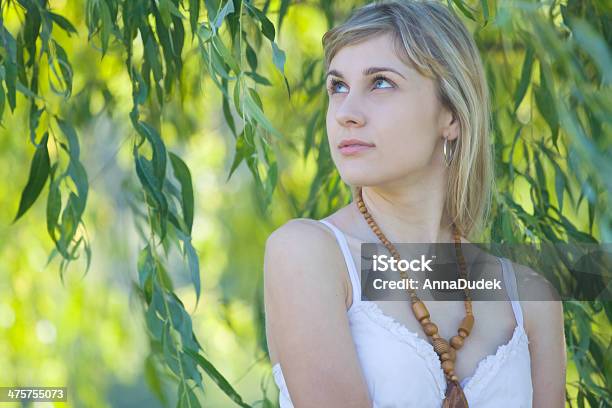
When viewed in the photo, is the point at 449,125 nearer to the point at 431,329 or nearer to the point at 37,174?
the point at 431,329

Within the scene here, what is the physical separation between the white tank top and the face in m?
0.10

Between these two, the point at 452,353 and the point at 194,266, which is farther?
the point at 194,266

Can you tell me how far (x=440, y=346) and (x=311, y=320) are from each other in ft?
0.60

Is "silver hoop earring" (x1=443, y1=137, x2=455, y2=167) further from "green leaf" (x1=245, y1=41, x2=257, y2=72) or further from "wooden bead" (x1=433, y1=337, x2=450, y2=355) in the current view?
"green leaf" (x1=245, y1=41, x2=257, y2=72)

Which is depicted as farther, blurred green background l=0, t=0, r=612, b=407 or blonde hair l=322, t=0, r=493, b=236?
blurred green background l=0, t=0, r=612, b=407

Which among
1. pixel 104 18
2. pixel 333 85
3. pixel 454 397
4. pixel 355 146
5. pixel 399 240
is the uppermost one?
pixel 104 18

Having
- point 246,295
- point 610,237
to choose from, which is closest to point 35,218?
point 246,295

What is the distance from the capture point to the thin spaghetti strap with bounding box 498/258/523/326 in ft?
4.53

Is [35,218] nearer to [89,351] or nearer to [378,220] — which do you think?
[89,351]

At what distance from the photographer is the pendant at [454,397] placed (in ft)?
4.02

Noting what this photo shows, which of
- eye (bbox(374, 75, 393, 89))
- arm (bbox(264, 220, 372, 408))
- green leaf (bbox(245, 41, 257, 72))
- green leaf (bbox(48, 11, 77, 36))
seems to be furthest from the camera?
green leaf (bbox(245, 41, 257, 72))

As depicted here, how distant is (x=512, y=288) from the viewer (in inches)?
55.7

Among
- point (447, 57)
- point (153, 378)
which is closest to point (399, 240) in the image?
point (447, 57)

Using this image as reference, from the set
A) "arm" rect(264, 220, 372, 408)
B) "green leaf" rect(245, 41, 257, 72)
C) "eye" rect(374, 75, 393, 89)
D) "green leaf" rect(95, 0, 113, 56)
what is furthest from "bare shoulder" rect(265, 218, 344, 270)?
"green leaf" rect(245, 41, 257, 72)
